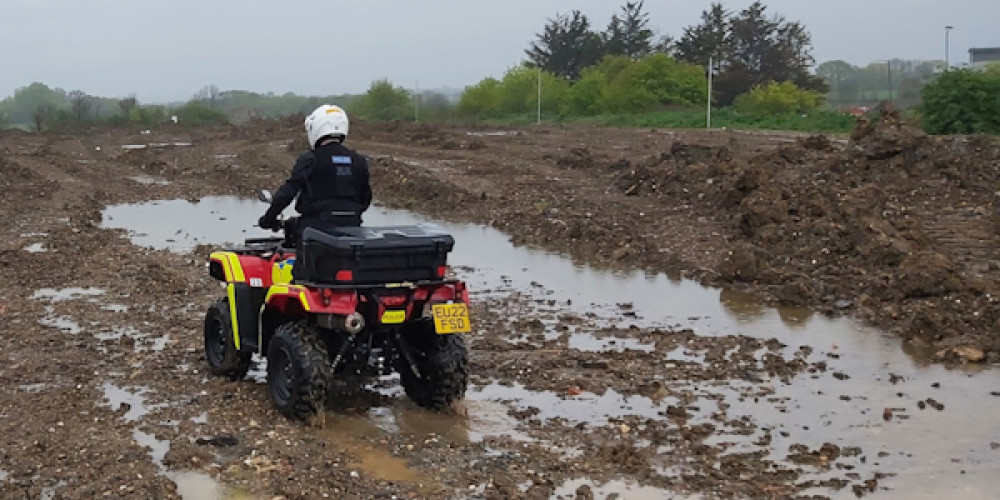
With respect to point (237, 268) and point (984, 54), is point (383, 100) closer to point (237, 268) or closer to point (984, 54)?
point (984, 54)

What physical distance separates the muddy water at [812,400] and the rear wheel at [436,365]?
0.15 metres

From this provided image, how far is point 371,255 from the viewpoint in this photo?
673cm

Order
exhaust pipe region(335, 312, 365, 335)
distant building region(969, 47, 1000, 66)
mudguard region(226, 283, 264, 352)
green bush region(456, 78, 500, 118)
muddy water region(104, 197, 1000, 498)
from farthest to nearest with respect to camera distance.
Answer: green bush region(456, 78, 500, 118) < distant building region(969, 47, 1000, 66) < mudguard region(226, 283, 264, 352) < exhaust pipe region(335, 312, 365, 335) < muddy water region(104, 197, 1000, 498)

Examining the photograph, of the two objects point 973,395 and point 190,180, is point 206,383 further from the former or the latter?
point 190,180

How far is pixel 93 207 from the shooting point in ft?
64.3

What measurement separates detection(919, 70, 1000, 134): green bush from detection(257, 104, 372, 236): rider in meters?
19.7

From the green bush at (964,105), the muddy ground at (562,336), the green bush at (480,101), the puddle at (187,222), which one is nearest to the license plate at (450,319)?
the muddy ground at (562,336)

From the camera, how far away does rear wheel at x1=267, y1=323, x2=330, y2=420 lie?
6.83 m

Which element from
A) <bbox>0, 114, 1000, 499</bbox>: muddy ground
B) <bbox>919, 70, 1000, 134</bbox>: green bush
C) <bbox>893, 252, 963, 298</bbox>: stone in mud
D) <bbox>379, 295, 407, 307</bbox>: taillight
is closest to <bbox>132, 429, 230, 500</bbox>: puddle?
<bbox>0, 114, 1000, 499</bbox>: muddy ground

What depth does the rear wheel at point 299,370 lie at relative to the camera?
6.83 meters

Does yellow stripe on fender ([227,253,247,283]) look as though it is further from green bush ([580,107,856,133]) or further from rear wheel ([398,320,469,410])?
green bush ([580,107,856,133])

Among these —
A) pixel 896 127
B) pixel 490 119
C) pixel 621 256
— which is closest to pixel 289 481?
pixel 621 256

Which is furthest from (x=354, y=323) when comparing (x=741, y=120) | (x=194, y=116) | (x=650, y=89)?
(x=194, y=116)

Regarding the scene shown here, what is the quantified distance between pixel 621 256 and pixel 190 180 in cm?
1460
